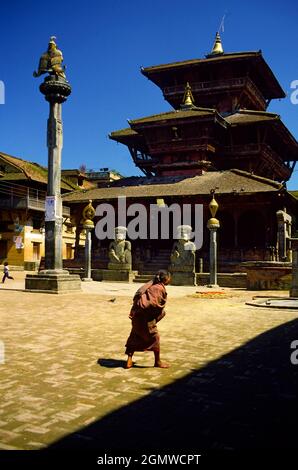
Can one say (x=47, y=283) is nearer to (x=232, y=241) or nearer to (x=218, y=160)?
(x=232, y=241)

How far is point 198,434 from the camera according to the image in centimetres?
332

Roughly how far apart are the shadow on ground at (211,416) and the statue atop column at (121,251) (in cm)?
1671

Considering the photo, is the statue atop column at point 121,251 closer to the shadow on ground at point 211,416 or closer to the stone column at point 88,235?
the stone column at point 88,235

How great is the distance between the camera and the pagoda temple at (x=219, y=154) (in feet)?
80.0

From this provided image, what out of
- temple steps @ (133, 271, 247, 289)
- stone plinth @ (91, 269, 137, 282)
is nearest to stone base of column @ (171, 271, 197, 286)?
temple steps @ (133, 271, 247, 289)

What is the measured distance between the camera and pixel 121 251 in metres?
21.9

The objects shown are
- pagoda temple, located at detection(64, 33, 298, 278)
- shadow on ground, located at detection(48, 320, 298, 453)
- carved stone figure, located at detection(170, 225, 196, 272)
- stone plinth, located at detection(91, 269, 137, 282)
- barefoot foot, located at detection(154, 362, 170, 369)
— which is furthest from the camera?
pagoda temple, located at detection(64, 33, 298, 278)

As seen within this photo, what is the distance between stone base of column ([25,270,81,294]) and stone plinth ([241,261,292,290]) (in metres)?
7.02

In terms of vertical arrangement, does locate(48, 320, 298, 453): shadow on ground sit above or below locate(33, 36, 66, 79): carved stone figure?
below

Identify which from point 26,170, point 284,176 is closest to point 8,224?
point 26,170

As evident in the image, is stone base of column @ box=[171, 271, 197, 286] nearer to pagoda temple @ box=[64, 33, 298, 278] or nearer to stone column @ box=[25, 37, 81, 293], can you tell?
pagoda temple @ box=[64, 33, 298, 278]

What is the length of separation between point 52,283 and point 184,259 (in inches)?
284

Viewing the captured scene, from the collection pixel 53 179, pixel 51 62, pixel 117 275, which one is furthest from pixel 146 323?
pixel 117 275

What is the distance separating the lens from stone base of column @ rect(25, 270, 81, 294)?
15.3 meters
